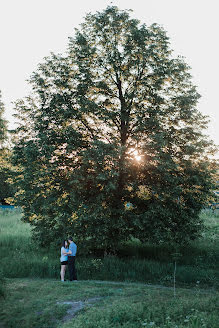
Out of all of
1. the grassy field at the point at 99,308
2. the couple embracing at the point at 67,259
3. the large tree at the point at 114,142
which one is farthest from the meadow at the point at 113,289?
the large tree at the point at 114,142

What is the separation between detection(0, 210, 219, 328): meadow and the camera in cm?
870

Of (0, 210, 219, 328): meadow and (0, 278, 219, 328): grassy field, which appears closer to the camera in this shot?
(0, 278, 219, 328): grassy field

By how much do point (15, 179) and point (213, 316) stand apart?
45.5 feet

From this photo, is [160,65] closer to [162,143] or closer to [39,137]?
[162,143]

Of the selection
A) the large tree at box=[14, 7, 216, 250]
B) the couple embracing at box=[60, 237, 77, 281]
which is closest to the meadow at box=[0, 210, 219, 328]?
the couple embracing at box=[60, 237, 77, 281]

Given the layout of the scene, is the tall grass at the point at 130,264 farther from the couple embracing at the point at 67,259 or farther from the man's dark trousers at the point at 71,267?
the couple embracing at the point at 67,259

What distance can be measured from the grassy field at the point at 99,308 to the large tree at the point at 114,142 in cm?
457

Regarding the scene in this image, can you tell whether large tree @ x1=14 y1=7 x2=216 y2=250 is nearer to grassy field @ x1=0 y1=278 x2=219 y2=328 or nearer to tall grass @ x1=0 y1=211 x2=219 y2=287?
tall grass @ x1=0 y1=211 x2=219 y2=287

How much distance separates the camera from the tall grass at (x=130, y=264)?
52.2 ft

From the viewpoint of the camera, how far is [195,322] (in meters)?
7.74

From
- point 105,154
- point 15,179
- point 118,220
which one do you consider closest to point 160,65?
point 105,154

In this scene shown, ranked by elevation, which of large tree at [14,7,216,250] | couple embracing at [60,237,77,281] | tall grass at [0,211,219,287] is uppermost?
large tree at [14,7,216,250]

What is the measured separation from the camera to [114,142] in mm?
16875

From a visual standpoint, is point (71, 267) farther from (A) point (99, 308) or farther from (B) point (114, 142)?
(B) point (114, 142)
